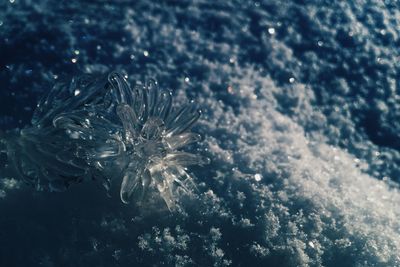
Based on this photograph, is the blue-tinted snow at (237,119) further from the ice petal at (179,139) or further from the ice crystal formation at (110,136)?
the ice petal at (179,139)

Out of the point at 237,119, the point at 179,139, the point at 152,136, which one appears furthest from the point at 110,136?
the point at 237,119

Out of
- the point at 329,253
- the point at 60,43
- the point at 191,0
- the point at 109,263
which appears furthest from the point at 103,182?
the point at 329,253

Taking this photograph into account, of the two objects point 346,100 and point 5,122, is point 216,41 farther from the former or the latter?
point 5,122

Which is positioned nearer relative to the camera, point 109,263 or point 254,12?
point 254,12

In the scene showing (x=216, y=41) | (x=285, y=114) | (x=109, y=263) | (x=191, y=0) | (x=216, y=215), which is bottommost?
(x=109, y=263)

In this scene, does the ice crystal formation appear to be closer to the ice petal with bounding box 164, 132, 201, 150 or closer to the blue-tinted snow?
the ice petal with bounding box 164, 132, 201, 150

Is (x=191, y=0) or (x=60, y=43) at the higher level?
(x=191, y=0)
